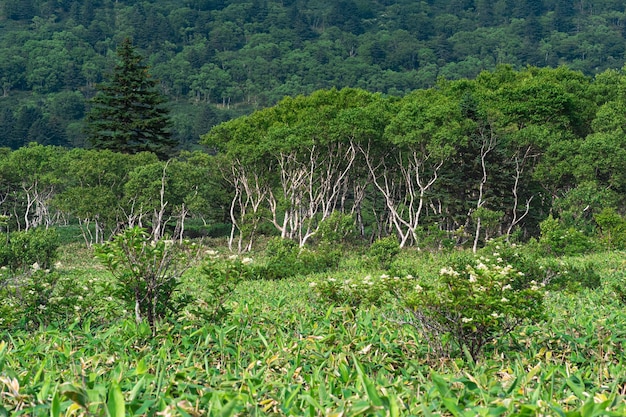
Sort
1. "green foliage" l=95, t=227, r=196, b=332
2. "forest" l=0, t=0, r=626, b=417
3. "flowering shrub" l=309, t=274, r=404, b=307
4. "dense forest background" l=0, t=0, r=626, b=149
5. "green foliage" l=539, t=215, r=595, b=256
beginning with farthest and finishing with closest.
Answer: "dense forest background" l=0, t=0, r=626, b=149 < "green foliage" l=539, t=215, r=595, b=256 < "flowering shrub" l=309, t=274, r=404, b=307 < "green foliage" l=95, t=227, r=196, b=332 < "forest" l=0, t=0, r=626, b=417

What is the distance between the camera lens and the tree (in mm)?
37531

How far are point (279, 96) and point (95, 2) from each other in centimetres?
7794

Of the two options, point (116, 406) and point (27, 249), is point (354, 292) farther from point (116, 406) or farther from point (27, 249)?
point (27, 249)

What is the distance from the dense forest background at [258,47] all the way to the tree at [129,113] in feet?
141

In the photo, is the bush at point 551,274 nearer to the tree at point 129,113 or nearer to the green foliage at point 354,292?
the green foliage at point 354,292

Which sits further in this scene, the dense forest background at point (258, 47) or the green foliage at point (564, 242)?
the dense forest background at point (258, 47)

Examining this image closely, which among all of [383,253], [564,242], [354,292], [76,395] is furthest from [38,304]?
[564,242]

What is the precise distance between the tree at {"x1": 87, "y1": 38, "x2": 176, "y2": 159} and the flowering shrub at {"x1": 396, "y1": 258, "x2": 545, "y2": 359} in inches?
1329

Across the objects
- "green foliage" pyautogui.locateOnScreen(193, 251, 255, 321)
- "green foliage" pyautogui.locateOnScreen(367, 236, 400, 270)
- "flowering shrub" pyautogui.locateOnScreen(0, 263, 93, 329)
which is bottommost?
"green foliage" pyautogui.locateOnScreen(367, 236, 400, 270)

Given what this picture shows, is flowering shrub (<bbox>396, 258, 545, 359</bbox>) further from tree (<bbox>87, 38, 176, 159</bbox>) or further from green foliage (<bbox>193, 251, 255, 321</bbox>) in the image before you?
tree (<bbox>87, 38, 176, 159</bbox>)

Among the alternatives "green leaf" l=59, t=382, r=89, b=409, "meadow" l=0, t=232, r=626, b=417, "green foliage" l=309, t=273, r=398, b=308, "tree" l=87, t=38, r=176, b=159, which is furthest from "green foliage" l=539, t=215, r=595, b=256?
"tree" l=87, t=38, r=176, b=159

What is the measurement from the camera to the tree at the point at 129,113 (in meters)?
37.5

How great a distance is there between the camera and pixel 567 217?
2536 cm

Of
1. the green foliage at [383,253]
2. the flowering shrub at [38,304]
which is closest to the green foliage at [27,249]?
the green foliage at [383,253]
